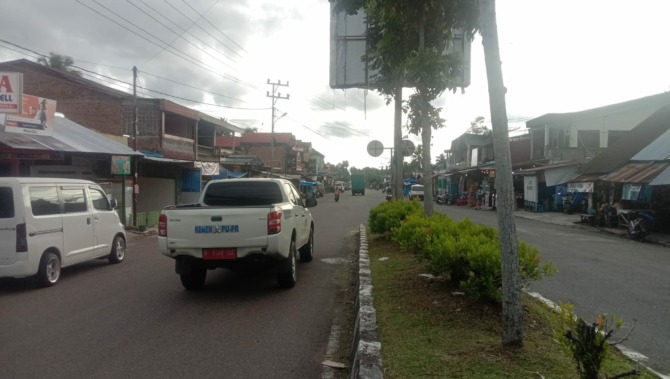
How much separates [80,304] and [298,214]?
3963 millimetres

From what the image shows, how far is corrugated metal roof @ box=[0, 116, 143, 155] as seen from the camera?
13320mm

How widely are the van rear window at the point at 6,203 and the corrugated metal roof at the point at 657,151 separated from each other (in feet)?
65.9

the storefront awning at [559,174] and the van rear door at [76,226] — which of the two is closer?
the van rear door at [76,226]

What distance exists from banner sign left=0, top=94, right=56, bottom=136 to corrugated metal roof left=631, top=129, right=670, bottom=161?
2081 cm

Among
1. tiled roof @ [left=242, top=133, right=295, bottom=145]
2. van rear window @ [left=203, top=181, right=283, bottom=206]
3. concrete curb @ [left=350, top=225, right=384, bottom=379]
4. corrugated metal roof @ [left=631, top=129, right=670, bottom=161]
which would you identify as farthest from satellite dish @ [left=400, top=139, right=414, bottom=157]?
tiled roof @ [left=242, top=133, right=295, bottom=145]

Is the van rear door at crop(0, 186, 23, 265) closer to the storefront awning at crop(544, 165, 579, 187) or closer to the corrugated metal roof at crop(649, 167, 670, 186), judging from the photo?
the corrugated metal roof at crop(649, 167, 670, 186)

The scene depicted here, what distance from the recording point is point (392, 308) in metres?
5.95

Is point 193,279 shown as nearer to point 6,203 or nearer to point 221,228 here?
point 221,228

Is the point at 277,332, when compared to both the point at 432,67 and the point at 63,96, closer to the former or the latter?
the point at 432,67

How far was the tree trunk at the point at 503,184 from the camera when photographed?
4.16 meters

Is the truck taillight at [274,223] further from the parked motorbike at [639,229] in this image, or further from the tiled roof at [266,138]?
the tiled roof at [266,138]

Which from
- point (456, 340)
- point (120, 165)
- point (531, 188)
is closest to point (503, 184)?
point (456, 340)

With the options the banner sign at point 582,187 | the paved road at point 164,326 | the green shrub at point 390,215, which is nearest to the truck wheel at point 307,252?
the paved road at point 164,326

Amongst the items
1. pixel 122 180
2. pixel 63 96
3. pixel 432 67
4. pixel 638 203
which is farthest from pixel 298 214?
pixel 63 96
